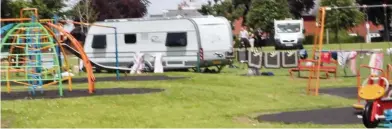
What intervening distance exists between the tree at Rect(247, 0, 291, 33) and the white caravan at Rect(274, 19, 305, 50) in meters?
9.78

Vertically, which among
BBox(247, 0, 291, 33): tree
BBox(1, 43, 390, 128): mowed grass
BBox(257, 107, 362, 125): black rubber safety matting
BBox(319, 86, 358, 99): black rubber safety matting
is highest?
BBox(247, 0, 291, 33): tree

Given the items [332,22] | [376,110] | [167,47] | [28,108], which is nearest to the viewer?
[376,110]

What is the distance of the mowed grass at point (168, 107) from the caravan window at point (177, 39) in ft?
27.4

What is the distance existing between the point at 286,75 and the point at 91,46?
9040mm

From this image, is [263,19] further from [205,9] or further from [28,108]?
[28,108]

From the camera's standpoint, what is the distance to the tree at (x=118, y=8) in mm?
56719

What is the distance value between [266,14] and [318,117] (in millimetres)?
51468

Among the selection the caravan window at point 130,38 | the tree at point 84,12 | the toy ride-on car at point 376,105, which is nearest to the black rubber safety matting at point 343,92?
the toy ride-on car at point 376,105

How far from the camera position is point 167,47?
100 feet

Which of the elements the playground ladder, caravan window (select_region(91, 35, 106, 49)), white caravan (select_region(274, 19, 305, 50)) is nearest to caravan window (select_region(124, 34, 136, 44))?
caravan window (select_region(91, 35, 106, 49))

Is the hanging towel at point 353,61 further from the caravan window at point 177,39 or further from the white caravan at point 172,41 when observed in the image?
the caravan window at point 177,39

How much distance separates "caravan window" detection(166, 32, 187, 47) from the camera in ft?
99.1

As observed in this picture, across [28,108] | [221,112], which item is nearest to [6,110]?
[28,108]

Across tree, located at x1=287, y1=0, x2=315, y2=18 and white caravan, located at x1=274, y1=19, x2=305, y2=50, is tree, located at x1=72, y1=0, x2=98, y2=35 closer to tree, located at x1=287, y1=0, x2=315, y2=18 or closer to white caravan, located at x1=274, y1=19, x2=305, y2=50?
white caravan, located at x1=274, y1=19, x2=305, y2=50
